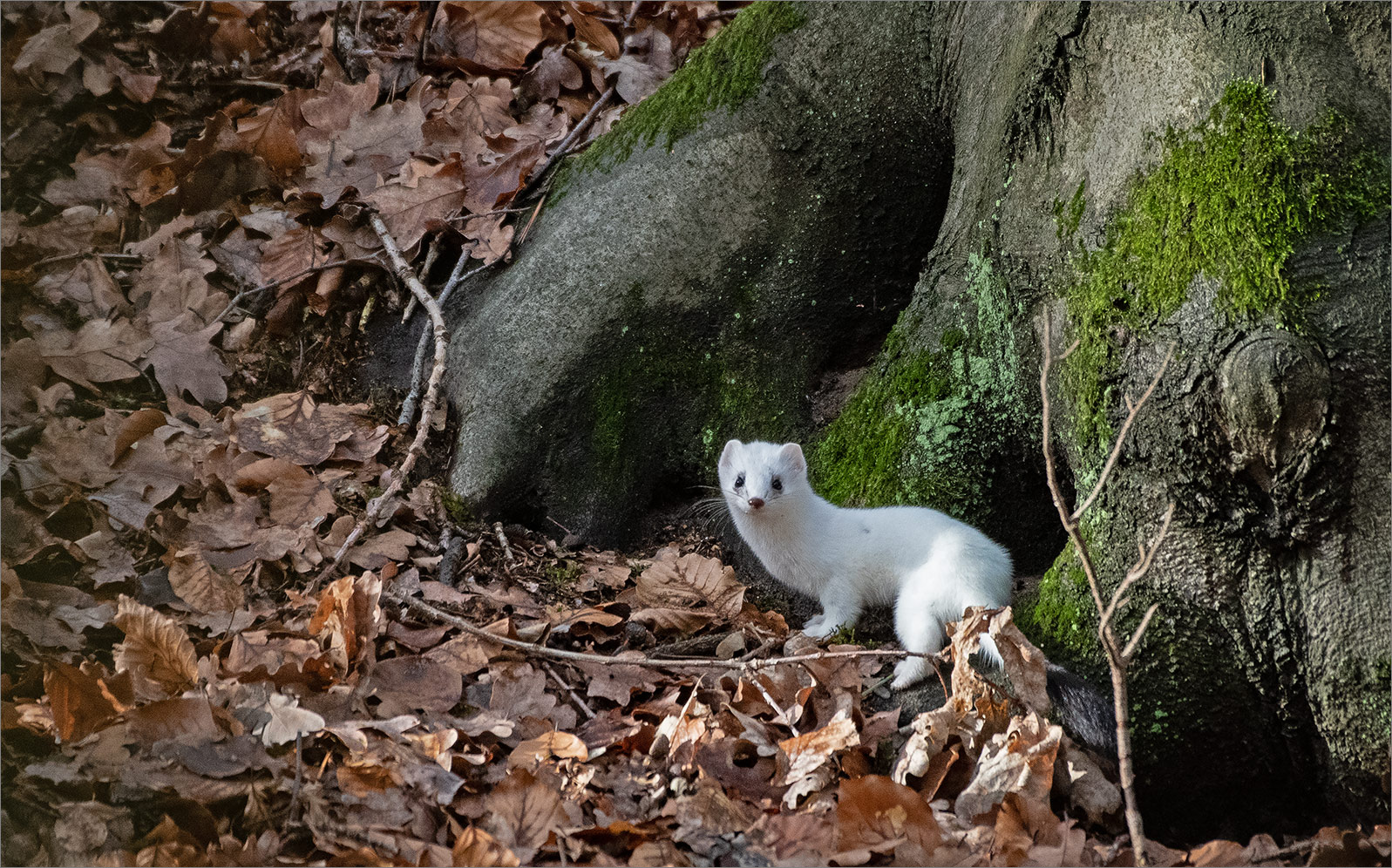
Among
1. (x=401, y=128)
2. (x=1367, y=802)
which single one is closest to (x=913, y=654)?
(x=1367, y=802)

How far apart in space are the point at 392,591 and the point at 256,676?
0.71m

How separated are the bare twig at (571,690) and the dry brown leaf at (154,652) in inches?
40.7

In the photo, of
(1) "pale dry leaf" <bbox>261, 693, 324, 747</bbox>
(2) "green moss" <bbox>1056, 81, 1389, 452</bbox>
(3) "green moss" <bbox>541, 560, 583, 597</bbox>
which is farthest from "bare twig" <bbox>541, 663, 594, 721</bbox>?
(2) "green moss" <bbox>1056, 81, 1389, 452</bbox>

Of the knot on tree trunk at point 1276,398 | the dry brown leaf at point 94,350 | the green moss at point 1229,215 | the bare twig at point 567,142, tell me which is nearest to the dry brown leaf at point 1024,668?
the green moss at point 1229,215

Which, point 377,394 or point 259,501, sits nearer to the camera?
point 259,501

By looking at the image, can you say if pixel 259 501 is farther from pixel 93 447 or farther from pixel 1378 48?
pixel 1378 48

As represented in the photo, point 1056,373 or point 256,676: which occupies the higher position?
point 1056,373

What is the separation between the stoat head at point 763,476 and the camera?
12.6 feet

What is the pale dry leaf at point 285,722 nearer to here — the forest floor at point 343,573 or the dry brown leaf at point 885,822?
the forest floor at point 343,573

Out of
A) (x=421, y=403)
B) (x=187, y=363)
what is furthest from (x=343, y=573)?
(x=187, y=363)

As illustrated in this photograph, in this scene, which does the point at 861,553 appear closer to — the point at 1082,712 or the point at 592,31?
the point at 1082,712

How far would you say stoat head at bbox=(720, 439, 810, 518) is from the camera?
12.6 feet

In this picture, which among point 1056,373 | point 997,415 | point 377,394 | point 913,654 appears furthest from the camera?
point 377,394

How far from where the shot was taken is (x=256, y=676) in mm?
2713
